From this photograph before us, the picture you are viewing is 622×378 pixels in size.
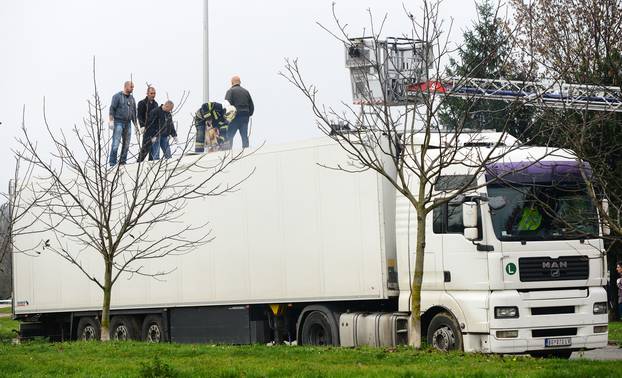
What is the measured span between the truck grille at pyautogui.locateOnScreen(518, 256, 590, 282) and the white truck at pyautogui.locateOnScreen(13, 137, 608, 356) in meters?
0.02

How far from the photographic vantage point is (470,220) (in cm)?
1717

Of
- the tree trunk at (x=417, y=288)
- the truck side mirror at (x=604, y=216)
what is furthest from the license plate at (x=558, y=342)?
the tree trunk at (x=417, y=288)

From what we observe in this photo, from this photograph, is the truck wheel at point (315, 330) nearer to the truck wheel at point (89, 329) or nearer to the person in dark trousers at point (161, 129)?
the person in dark trousers at point (161, 129)

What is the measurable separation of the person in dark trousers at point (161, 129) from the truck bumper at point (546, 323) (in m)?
9.02

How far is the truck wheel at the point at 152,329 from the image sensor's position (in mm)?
23188

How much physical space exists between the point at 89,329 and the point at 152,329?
7.57ft

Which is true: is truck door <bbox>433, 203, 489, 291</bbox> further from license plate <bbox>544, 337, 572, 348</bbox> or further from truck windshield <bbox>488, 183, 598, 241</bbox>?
license plate <bbox>544, 337, 572, 348</bbox>

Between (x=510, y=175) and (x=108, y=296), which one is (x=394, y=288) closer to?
(x=510, y=175)

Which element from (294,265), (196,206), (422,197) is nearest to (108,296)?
(196,206)

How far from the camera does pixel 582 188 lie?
707 inches

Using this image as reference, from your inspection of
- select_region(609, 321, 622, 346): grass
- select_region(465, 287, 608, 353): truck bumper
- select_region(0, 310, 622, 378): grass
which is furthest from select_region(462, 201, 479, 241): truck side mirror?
select_region(609, 321, 622, 346): grass

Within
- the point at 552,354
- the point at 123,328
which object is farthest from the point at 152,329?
the point at 552,354

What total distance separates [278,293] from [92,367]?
5586 millimetres

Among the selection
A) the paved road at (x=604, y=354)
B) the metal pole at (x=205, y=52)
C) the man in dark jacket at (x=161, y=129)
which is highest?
the metal pole at (x=205, y=52)
